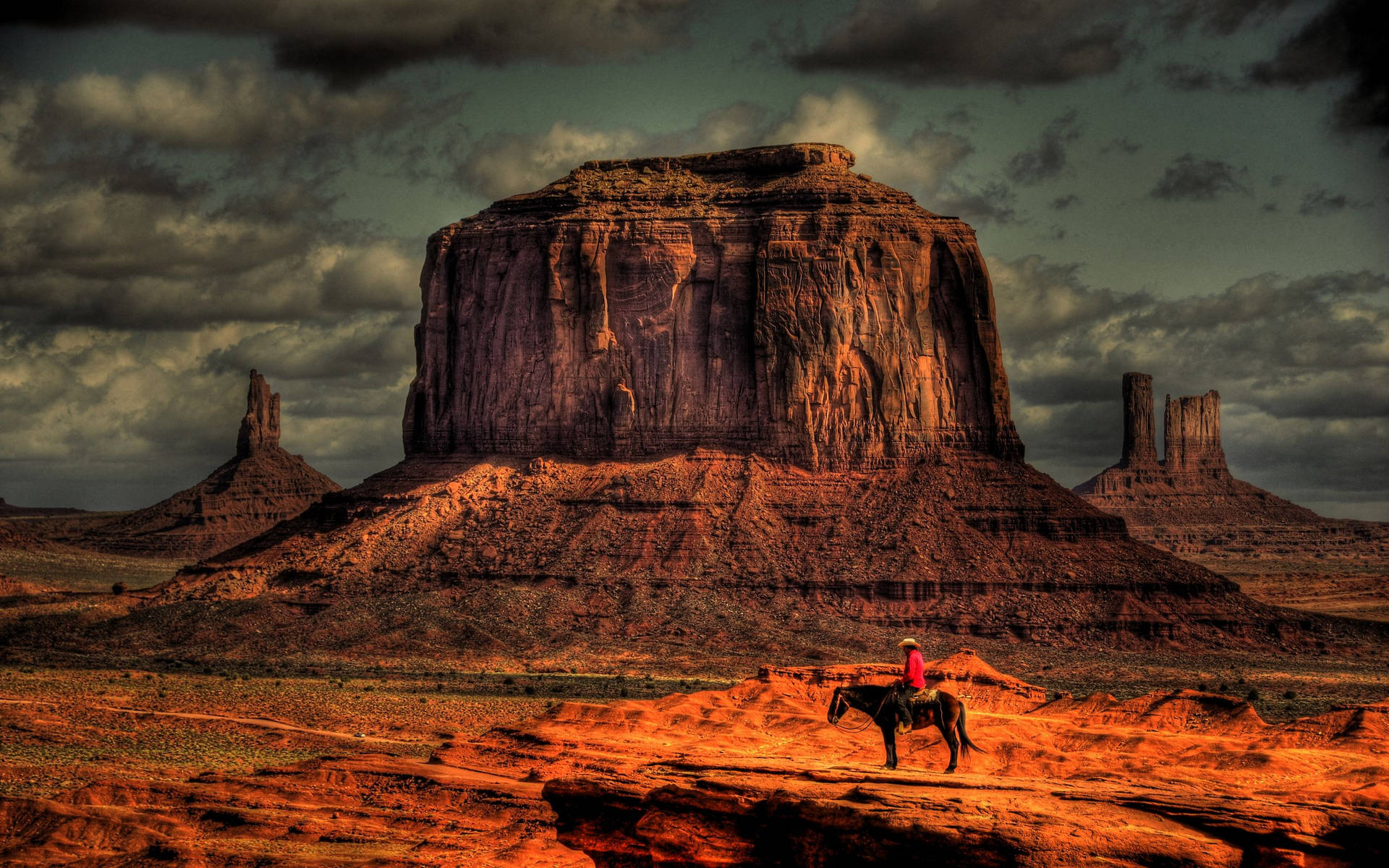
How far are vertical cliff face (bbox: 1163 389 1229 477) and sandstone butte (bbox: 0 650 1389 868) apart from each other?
148 meters

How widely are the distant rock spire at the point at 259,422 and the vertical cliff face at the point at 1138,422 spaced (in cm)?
9135

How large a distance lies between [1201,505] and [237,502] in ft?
342

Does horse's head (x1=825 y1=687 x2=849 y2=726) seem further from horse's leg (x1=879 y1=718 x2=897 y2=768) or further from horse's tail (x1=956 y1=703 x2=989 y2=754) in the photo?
horse's tail (x1=956 y1=703 x2=989 y2=754)

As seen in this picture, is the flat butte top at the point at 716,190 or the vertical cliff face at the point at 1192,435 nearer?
the flat butte top at the point at 716,190

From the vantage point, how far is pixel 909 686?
27125 millimetres

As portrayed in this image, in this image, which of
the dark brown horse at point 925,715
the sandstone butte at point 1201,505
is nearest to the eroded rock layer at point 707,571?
the dark brown horse at point 925,715

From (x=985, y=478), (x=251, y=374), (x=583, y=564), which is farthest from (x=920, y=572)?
(x=251, y=374)

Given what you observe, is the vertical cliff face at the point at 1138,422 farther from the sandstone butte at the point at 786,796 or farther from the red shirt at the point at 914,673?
the red shirt at the point at 914,673

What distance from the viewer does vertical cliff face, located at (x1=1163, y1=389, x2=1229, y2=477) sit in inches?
7254

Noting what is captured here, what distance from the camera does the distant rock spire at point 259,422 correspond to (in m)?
167

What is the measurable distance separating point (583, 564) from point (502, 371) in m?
15.8

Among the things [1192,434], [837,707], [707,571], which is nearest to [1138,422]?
[1192,434]

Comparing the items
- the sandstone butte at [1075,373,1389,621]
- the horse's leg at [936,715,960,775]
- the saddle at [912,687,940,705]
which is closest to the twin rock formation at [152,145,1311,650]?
the saddle at [912,687,940,705]

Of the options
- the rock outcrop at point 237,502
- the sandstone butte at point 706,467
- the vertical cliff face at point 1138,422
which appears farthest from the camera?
the vertical cliff face at point 1138,422
